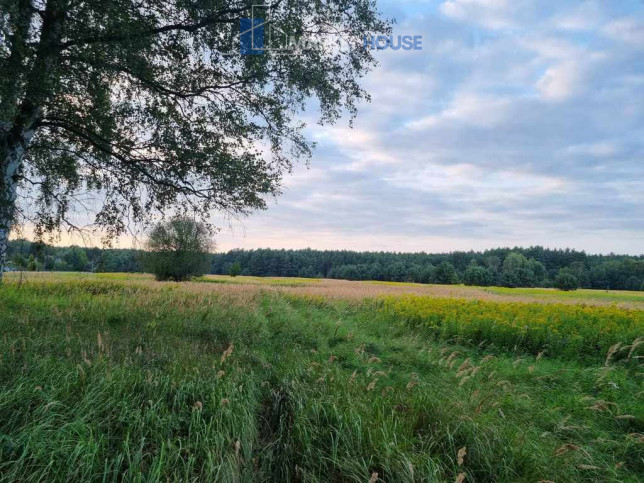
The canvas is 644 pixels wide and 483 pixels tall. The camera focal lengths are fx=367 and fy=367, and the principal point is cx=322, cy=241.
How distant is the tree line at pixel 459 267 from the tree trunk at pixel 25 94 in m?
59.7

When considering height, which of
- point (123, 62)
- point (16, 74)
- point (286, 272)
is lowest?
point (286, 272)

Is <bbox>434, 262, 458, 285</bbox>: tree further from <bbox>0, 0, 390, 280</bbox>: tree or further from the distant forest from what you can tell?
<bbox>0, 0, 390, 280</bbox>: tree

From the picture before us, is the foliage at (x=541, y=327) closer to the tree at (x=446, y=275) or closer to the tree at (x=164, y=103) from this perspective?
the tree at (x=164, y=103)

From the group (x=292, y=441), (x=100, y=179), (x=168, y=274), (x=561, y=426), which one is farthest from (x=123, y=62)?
(x=168, y=274)

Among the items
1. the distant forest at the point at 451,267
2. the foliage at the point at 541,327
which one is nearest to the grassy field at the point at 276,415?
the foliage at the point at 541,327

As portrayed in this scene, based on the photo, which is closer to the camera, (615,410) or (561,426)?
(561,426)

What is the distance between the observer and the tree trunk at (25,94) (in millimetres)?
5512

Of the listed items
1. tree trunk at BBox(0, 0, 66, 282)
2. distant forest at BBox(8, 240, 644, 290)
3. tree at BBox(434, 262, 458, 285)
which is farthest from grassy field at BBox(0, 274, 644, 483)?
tree at BBox(434, 262, 458, 285)

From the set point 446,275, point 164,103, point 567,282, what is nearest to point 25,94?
point 164,103

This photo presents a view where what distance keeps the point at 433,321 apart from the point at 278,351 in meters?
5.82

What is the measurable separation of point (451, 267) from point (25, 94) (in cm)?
7950

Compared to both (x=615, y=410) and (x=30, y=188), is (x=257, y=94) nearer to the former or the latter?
(x=30, y=188)

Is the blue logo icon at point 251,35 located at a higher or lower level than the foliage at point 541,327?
higher

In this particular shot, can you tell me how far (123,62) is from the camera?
6.77 m
